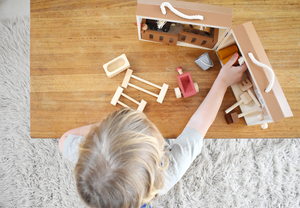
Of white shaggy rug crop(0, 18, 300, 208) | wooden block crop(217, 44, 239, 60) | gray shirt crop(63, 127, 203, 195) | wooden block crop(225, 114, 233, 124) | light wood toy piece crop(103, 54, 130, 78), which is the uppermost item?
wooden block crop(217, 44, 239, 60)

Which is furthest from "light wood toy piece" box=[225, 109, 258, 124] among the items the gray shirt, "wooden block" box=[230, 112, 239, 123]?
the gray shirt

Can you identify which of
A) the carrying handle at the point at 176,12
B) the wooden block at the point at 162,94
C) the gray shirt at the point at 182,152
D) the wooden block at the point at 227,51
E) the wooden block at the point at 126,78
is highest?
the carrying handle at the point at 176,12

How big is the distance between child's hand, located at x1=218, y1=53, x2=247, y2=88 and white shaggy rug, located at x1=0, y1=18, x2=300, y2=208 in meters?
0.52

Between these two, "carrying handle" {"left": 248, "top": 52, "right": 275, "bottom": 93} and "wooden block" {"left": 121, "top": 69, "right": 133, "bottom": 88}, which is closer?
"carrying handle" {"left": 248, "top": 52, "right": 275, "bottom": 93}

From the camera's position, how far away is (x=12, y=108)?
1104 mm

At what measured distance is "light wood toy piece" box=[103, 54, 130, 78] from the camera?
2.03ft

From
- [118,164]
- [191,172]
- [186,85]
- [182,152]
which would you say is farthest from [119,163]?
[191,172]

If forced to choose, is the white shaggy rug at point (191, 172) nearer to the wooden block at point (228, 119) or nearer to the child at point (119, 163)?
the wooden block at point (228, 119)

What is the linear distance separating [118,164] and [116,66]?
0.37 m

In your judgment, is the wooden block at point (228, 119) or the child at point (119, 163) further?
the wooden block at point (228, 119)

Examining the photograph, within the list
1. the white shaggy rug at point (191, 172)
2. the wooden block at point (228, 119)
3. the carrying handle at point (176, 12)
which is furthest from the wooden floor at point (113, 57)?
the white shaggy rug at point (191, 172)

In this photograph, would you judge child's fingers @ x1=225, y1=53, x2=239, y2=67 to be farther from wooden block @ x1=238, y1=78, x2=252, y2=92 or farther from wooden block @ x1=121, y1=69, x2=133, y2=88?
wooden block @ x1=121, y1=69, x2=133, y2=88

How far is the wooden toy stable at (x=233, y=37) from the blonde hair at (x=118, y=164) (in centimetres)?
32

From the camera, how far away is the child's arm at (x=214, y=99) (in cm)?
58
